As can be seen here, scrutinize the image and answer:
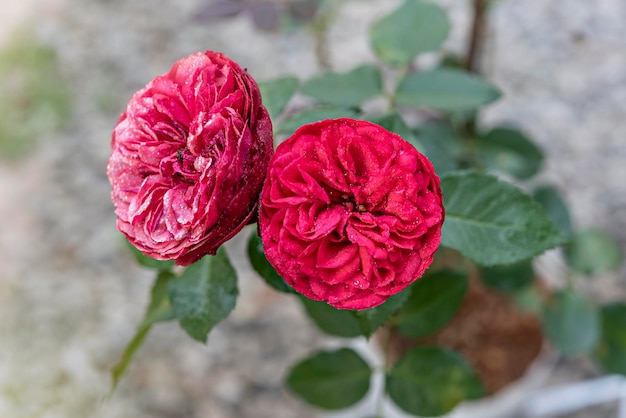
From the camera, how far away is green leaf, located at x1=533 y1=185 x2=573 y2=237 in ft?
2.88

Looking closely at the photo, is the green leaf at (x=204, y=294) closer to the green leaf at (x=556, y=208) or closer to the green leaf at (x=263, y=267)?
the green leaf at (x=263, y=267)

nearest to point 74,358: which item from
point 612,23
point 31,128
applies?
point 31,128

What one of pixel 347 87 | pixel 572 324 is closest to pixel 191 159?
pixel 347 87

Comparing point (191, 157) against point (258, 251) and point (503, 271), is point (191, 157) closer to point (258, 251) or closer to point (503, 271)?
point (258, 251)

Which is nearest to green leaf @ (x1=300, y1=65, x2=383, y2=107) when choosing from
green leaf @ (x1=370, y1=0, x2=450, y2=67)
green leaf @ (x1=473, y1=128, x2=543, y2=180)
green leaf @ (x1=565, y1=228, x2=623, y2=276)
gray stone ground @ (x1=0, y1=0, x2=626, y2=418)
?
green leaf @ (x1=370, y1=0, x2=450, y2=67)

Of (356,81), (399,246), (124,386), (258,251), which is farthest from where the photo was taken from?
(124,386)

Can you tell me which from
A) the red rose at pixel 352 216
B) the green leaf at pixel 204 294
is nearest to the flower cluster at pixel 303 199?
the red rose at pixel 352 216

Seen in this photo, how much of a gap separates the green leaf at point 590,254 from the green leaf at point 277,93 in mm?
541

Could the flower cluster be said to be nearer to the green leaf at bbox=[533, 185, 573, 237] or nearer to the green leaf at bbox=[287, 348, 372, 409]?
the green leaf at bbox=[287, 348, 372, 409]

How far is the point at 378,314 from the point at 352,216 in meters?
0.11

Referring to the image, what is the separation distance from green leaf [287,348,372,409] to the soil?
24 cm

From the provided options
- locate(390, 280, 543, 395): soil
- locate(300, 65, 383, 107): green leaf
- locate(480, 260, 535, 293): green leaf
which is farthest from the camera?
locate(390, 280, 543, 395): soil

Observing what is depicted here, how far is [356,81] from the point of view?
2.34 feet

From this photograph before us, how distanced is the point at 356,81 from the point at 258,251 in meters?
0.28
